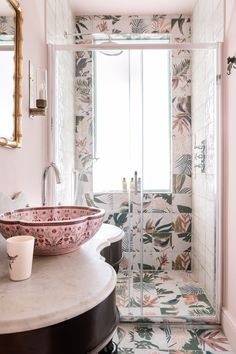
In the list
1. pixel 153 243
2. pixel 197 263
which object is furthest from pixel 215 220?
pixel 153 243

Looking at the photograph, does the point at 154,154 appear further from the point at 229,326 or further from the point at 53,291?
the point at 53,291

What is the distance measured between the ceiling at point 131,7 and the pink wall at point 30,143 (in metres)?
1.08

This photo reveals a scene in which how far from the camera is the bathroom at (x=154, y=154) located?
191 centimetres

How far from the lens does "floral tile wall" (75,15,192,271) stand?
287 cm

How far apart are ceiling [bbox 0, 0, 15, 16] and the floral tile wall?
155 cm

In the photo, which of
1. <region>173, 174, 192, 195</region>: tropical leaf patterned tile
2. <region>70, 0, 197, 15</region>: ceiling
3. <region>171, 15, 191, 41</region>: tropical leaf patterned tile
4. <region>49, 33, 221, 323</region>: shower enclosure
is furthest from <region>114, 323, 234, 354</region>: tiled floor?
<region>70, 0, 197, 15</region>: ceiling

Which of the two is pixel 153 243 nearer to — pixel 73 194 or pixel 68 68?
pixel 73 194

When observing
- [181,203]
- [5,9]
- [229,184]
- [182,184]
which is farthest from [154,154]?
[5,9]

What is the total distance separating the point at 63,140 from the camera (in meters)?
2.48

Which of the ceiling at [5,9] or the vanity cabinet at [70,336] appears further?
the ceiling at [5,9]

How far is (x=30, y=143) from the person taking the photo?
69.1 inches

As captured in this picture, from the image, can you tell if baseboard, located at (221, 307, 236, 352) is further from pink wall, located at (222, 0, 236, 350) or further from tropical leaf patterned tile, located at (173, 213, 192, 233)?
tropical leaf patterned tile, located at (173, 213, 192, 233)

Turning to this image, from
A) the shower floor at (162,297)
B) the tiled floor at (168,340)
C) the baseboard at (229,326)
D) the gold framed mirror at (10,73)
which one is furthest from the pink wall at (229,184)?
the gold framed mirror at (10,73)

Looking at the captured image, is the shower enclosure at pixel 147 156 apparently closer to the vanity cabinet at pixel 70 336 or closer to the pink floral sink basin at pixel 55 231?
the pink floral sink basin at pixel 55 231
